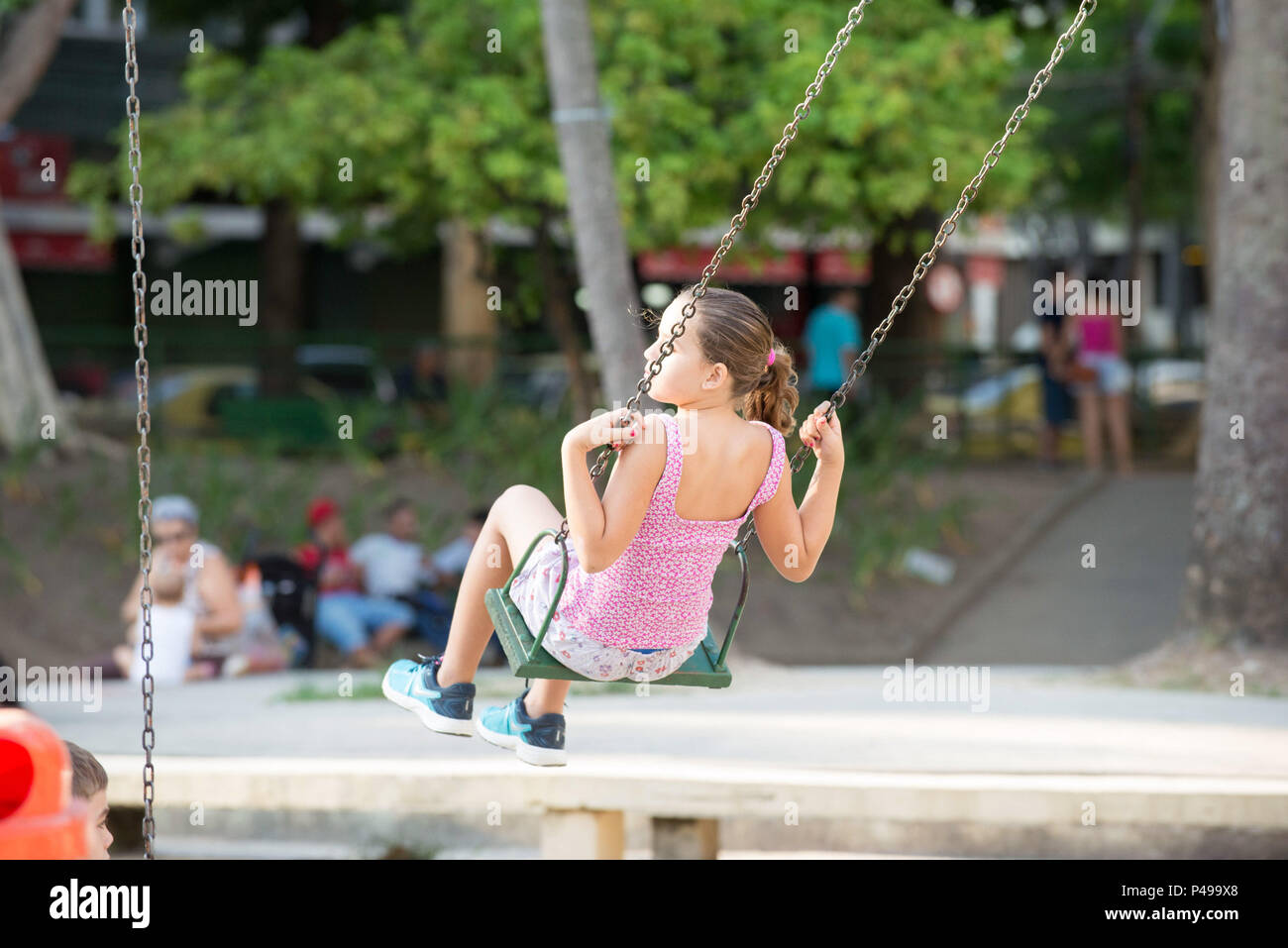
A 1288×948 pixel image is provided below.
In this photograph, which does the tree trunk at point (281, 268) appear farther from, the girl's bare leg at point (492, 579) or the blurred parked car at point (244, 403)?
the girl's bare leg at point (492, 579)

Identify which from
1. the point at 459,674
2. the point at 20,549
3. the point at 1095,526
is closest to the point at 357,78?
the point at 20,549

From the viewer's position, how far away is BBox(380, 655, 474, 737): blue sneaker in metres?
Result: 3.97

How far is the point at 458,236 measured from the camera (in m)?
18.3

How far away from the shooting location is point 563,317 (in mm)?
13234

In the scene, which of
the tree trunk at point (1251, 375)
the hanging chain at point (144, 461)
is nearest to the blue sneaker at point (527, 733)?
the hanging chain at point (144, 461)

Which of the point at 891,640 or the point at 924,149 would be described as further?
the point at 924,149

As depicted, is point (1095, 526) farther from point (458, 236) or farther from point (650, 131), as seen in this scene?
point (458, 236)

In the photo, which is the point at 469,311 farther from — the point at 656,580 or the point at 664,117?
the point at 656,580

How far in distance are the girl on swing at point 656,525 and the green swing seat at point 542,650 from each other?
31 millimetres

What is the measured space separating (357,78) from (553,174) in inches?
76.3

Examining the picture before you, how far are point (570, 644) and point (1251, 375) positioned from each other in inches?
222

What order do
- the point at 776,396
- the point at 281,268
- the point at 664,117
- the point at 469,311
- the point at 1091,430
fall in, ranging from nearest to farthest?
Answer: 1. the point at 776,396
2. the point at 664,117
3. the point at 1091,430
4. the point at 281,268
5. the point at 469,311

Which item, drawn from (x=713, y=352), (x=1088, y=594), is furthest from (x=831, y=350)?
(x=713, y=352)

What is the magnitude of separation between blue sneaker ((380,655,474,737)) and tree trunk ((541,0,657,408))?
4452 millimetres
